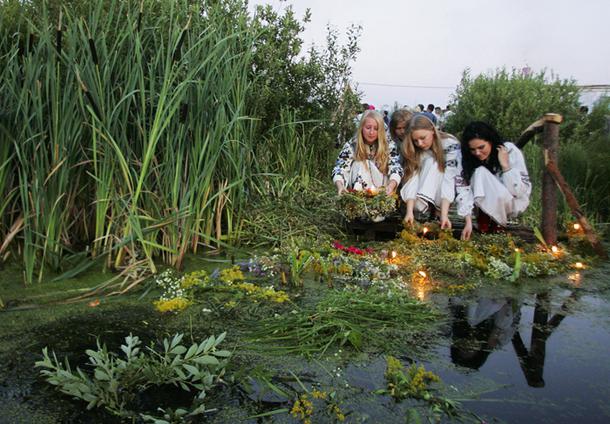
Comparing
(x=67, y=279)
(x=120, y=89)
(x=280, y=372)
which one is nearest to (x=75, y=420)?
(x=280, y=372)

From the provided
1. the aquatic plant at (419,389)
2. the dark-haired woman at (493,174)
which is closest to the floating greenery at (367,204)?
the dark-haired woman at (493,174)

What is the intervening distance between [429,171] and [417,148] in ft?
0.98

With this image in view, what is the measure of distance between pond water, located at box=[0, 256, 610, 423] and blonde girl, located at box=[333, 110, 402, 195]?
2.07 meters

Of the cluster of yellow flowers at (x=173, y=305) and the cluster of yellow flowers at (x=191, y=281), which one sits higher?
A: the cluster of yellow flowers at (x=191, y=281)

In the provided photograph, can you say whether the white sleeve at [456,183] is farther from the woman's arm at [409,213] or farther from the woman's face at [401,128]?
the woman's face at [401,128]

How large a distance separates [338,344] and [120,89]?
211 cm

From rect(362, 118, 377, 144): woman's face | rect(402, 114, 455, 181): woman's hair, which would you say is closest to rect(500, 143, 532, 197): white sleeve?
rect(402, 114, 455, 181): woman's hair

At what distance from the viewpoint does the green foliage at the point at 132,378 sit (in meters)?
1.90

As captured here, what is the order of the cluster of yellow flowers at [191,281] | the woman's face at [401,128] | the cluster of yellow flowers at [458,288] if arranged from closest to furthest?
the cluster of yellow flowers at [191,281], the cluster of yellow flowers at [458,288], the woman's face at [401,128]

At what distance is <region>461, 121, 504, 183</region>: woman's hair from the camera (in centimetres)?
499

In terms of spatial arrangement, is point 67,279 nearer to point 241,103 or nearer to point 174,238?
point 174,238

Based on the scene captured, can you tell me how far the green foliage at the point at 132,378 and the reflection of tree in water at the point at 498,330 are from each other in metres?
1.08

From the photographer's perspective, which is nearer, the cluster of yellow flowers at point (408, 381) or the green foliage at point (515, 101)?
the cluster of yellow flowers at point (408, 381)

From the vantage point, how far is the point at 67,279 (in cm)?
335
